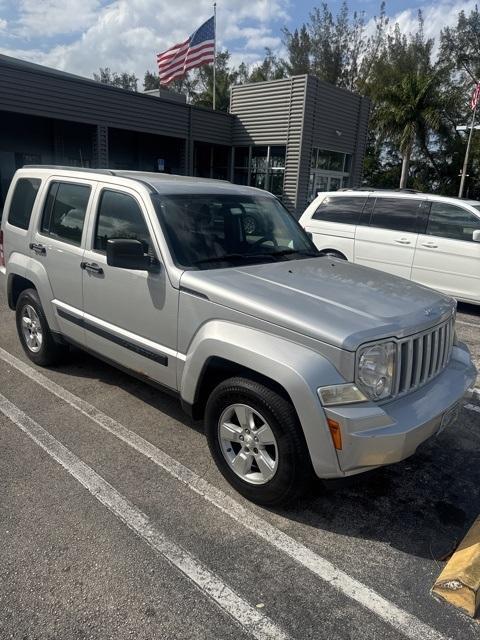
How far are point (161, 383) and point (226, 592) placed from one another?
5.21 feet

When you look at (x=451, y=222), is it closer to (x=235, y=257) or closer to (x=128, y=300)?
(x=235, y=257)

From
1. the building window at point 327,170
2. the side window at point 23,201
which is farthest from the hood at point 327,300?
the building window at point 327,170

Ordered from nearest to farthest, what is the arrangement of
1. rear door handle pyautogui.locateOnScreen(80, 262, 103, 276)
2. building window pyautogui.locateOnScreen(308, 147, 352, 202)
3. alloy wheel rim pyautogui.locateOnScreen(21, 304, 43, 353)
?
rear door handle pyautogui.locateOnScreen(80, 262, 103, 276) → alloy wheel rim pyautogui.locateOnScreen(21, 304, 43, 353) → building window pyautogui.locateOnScreen(308, 147, 352, 202)

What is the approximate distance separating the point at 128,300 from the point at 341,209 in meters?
6.03

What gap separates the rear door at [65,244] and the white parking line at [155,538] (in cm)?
100

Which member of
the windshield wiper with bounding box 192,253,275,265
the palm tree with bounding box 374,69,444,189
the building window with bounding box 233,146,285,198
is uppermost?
the palm tree with bounding box 374,69,444,189

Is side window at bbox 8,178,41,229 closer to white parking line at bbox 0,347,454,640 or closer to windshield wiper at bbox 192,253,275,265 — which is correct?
white parking line at bbox 0,347,454,640

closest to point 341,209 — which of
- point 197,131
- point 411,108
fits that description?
point 197,131

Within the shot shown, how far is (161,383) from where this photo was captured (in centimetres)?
364

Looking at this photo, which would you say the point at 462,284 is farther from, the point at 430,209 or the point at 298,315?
the point at 298,315

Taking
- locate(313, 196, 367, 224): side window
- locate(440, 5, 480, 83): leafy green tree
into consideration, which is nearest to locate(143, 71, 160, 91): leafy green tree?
locate(440, 5, 480, 83): leafy green tree

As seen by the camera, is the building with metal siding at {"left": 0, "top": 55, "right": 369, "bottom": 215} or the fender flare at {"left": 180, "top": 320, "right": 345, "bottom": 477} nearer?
the fender flare at {"left": 180, "top": 320, "right": 345, "bottom": 477}

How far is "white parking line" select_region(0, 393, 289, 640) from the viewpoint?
224 centimetres

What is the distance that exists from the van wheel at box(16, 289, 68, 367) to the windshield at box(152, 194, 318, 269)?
198 centimetres
